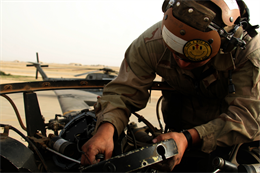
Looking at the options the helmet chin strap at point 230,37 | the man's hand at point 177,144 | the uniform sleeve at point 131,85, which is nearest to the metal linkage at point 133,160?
the man's hand at point 177,144

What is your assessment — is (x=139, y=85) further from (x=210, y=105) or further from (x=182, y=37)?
(x=210, y=105)

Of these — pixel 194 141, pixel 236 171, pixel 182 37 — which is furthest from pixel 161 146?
pixel 182 37

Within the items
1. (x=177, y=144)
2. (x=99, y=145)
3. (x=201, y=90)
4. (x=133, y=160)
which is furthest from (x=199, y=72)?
(x=133, y=160)

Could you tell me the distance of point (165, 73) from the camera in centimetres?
181

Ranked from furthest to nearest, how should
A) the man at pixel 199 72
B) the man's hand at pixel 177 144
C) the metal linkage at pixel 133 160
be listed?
the man at pixel 199 72
the man's hand at pixel 177 144
the metal linkage at pixel 133 160

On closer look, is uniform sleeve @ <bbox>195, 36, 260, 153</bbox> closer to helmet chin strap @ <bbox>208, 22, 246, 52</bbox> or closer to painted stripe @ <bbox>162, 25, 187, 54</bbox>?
helmet chin strap @ <bbox>208, 22, 246, 52</bbox>

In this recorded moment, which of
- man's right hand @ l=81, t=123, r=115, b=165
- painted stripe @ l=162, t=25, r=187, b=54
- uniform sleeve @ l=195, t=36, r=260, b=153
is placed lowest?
man's right hand @ l=81, t=123, r=115, b=165

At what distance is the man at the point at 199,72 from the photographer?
120cm

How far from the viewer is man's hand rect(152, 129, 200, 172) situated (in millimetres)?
955

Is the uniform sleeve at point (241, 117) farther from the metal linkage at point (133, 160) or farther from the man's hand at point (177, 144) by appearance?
the metal linkage at point (133, 160)

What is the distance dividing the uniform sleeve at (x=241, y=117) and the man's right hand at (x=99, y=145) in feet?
1.90

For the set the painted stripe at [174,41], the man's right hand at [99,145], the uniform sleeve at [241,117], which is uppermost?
the painted stripe at [174,41]

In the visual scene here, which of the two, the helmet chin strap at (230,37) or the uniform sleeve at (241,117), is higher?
the helmet chin strap at (230,37)

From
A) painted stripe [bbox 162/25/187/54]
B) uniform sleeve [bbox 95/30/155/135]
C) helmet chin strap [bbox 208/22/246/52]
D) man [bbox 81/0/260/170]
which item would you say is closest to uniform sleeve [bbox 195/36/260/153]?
man [bbox 81/0/260/170]
